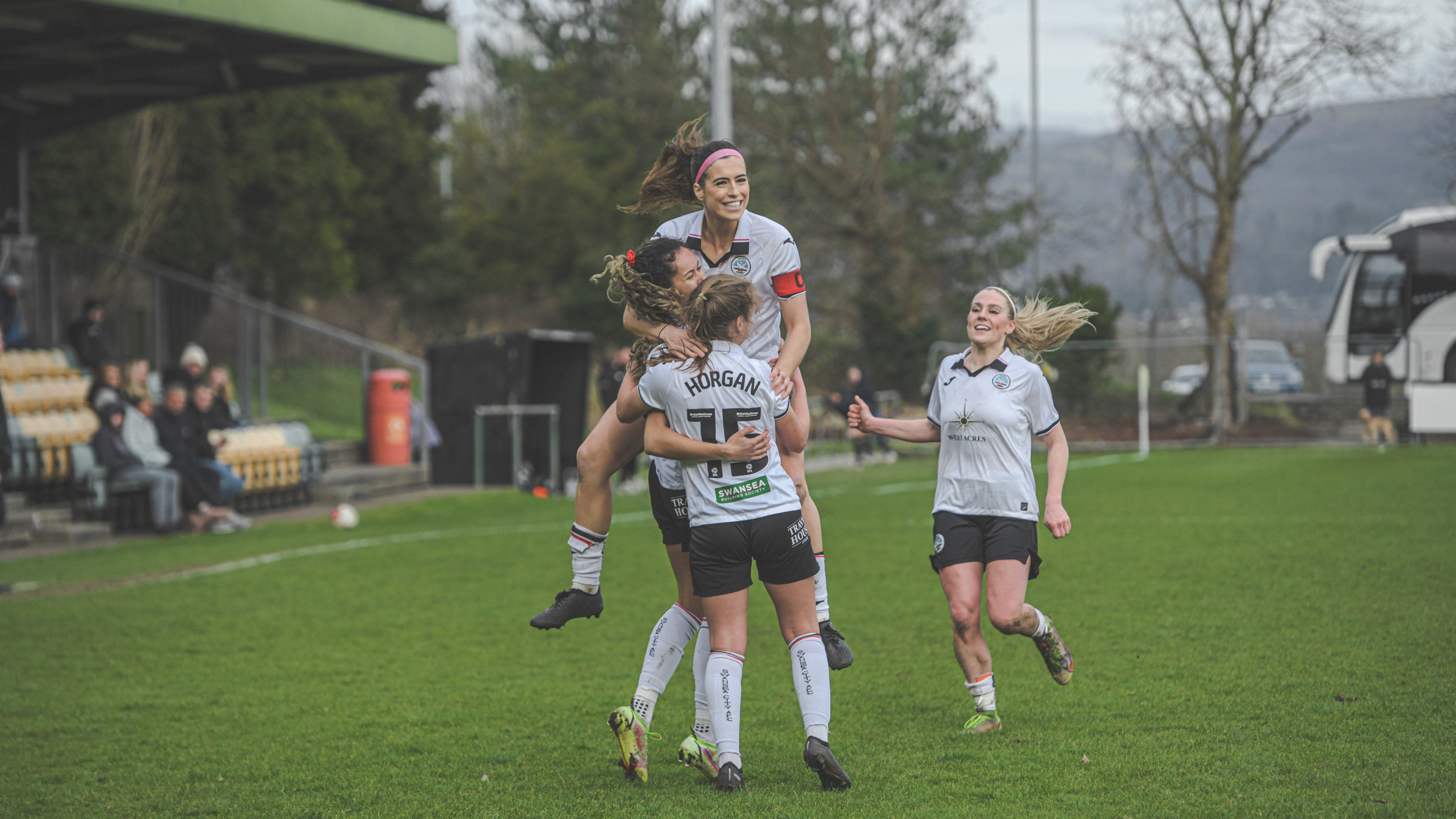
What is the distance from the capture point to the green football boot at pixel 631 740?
15.1 ft

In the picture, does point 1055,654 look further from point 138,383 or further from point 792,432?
point 138,383

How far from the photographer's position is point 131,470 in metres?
13.4

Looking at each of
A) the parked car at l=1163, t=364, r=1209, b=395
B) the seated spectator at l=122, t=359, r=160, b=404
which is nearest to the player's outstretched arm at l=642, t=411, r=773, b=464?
the seated spectator at l=122, t=359, r=160, b=404

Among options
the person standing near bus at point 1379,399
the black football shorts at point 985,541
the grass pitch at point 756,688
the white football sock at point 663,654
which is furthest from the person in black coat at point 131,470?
the person standing near bus at point 1379,399

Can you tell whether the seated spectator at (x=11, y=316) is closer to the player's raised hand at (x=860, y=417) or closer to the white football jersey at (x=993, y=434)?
the player's raised hand at (x=860, y=417)

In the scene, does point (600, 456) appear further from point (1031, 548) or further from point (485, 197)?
point (485, 197)

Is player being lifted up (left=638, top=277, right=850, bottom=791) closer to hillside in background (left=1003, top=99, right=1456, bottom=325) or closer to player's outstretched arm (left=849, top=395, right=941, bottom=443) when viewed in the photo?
player's outstretched arm (left=849, top=395, right=941, bottom=443)

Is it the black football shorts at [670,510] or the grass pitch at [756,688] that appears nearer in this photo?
the grass pitch at [756,688]

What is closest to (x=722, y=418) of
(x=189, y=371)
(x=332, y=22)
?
(x=332, y=22)

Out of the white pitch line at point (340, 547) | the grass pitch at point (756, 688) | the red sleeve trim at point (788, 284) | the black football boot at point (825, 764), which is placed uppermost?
the red sleeve trim at point (788, 284)

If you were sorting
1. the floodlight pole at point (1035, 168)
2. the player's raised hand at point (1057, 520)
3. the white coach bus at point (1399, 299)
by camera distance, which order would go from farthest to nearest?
the floodlight pole at point (1035, 168), the white coach bus at point (1399, 299), the player's raised hand at point (1057, 520)

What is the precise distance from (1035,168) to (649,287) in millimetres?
36559

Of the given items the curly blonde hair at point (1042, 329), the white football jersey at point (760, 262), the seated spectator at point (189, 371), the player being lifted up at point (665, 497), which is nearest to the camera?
the player being lifted up at point (665, 497)

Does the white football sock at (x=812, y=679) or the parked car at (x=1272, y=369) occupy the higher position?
the parked car at (x=1272, y=369)
